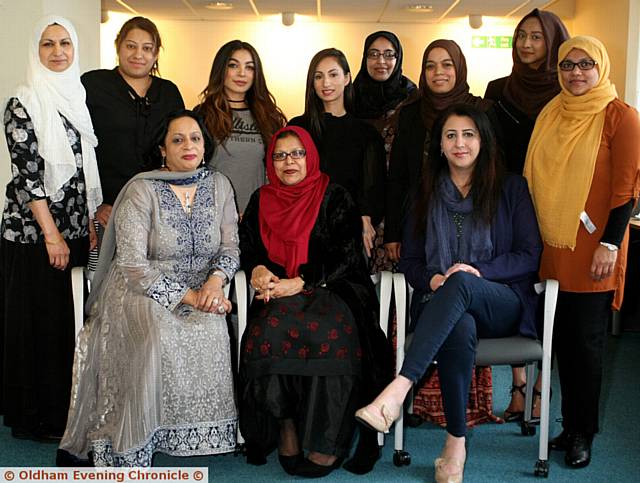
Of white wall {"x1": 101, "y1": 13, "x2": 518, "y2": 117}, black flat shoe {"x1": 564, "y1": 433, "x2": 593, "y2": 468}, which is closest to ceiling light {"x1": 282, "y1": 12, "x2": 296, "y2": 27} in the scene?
white wall {"x1": 101, "y1": 13, "x2": 518, "y2": 117}

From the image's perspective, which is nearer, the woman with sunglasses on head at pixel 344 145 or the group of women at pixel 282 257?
the group of women at pixel 282 257

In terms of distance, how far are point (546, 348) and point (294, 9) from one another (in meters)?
6.39

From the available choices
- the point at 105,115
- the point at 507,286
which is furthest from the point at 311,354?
the point at 105,115

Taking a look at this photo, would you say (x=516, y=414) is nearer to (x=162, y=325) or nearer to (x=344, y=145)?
(x=344, y=145)

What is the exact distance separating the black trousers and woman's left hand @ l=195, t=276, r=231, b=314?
1.29 m

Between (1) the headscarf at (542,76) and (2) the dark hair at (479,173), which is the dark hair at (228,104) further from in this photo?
(1) the headscarf at (542,76)

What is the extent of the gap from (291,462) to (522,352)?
3.08ft

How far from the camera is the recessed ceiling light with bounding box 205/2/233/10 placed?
8.02m

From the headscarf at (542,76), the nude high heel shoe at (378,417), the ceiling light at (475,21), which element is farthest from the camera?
the ceiling light at (475,21)

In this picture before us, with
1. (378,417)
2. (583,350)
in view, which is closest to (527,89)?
(583,350)

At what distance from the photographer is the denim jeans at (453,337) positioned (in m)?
2.65

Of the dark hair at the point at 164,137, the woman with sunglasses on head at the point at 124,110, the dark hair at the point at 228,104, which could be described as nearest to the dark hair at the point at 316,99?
the dark hair at the point at 228,104

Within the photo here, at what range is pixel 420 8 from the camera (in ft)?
26.8

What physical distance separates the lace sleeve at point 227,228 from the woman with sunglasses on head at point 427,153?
722 mm
